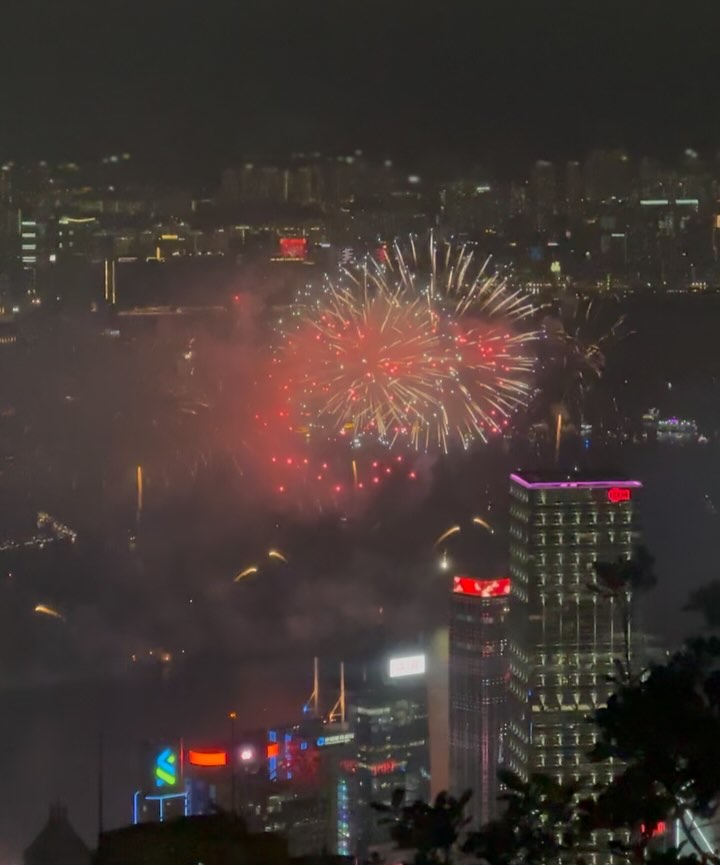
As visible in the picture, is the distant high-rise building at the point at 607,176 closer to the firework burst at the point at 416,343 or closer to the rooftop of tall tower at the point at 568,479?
the firework burst at the point at 416,343

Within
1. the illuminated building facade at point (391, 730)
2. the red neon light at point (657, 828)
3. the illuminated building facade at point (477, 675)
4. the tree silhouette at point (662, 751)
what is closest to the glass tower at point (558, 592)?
the illuminated building facade at point (477, 675)

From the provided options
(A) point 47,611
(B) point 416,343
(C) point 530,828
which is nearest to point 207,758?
(A) point 47,611

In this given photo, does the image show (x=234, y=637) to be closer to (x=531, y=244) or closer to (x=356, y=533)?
(x=356, y=533)

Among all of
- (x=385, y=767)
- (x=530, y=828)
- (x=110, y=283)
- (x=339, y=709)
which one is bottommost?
(x=385, y=767)

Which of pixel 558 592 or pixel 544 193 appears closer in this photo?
pixel 544 193

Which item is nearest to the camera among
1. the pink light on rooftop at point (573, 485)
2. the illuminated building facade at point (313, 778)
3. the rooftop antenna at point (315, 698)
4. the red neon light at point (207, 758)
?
the illuminated building facade at point (313, 778)

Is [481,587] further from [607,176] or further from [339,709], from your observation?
[607,176]
